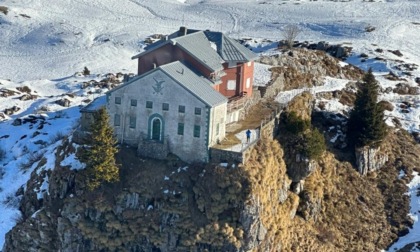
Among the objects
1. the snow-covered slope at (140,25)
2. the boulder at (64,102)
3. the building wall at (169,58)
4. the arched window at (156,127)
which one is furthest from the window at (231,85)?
the snow-covered slope at (140,25)

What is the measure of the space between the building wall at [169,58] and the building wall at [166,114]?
14.0 ft

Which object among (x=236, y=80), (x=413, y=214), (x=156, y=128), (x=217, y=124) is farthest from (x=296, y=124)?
(x=413, y=214)

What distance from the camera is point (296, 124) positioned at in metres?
57.5

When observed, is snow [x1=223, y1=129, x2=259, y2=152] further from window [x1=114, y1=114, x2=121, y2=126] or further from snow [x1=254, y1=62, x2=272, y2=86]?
snow [x1=254, y1=62, x2=272, y2=86]

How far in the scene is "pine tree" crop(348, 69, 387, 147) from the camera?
63.8 m

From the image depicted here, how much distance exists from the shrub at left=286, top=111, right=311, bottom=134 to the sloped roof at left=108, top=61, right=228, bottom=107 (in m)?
8.20

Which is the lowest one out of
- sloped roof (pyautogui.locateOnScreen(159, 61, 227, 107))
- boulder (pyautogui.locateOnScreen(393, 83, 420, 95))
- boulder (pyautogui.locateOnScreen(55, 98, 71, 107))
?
boulder (pyautogui.locateOnScreen(55, 98, 71, 107))

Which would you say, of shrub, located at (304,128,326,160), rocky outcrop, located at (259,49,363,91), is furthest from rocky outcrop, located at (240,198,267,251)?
rocky outcrop, located at (259,49,363,91)

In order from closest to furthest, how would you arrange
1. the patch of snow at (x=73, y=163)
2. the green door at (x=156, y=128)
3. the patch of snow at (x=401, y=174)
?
the green door at (x=156, y=128), the patch of snow at (x=73, y=163), the patch of snow at (x=401, y=174)

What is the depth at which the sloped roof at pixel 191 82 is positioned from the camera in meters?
50.7

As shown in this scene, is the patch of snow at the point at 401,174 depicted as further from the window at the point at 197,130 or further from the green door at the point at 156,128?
the green door at the point at 156,128

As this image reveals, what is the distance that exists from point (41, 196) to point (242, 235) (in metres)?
18.5

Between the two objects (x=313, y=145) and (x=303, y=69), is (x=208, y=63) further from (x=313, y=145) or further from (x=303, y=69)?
(x=303, y=69)

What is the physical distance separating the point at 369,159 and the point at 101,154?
29214 millimetres
